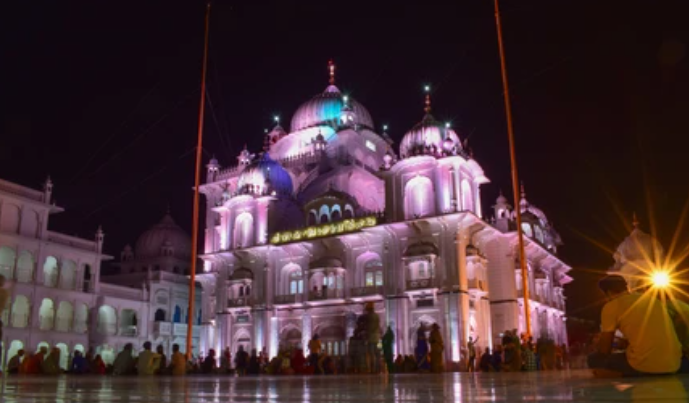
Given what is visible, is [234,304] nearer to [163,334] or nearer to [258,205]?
[258,205]

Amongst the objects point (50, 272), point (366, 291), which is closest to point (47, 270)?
point (50, 272)

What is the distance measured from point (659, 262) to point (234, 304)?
24957 mm

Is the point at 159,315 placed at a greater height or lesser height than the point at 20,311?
greater

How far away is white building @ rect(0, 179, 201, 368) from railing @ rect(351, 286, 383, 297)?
16.9 meters

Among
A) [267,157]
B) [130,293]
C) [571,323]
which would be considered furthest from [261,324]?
[571,323]

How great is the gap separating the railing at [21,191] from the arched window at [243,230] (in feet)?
38.7

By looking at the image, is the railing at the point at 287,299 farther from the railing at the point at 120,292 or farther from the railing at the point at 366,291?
the railing at the point at 120,292

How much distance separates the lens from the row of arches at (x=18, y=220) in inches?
1377

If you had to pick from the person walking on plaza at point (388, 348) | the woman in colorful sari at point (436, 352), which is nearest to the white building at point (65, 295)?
the person walking on plaza at point (388, 348)

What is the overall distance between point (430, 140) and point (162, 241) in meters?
29.3

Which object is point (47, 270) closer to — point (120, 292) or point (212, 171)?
point (120, 292)

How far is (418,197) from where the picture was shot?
3250 centimetres

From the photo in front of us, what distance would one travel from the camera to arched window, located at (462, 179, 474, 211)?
3269 cm

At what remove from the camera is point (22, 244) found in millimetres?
35406
